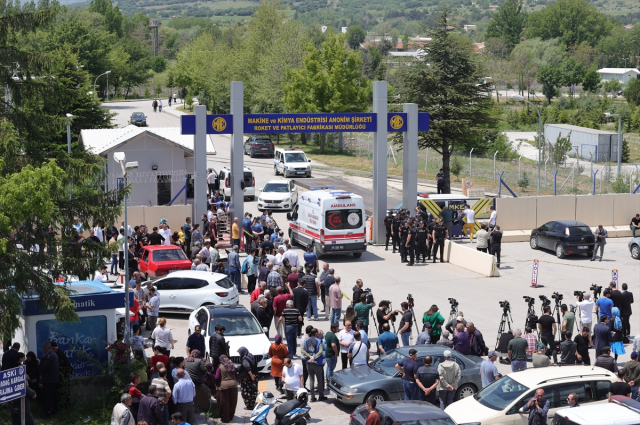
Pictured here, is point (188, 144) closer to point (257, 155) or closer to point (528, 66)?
point (257, 155)

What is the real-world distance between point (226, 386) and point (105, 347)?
2829 mm

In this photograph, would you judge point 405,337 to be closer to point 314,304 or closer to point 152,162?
point 314,304

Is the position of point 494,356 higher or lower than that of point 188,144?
lower

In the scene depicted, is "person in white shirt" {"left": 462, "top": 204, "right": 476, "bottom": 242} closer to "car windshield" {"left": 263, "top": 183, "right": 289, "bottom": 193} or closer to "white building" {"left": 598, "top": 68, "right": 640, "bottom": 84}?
"car windshield" {"left": 263, "top": 183, "right": 289, "bottom": 193}

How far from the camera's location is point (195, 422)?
45.9ft

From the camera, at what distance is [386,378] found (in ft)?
48.6

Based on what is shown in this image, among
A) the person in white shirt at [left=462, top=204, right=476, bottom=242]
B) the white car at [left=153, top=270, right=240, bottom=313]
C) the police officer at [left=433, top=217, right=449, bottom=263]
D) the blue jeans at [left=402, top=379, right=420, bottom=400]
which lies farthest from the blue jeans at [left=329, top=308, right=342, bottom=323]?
the person in white shirt at [left=462, top=204, right=476, bottom=242]

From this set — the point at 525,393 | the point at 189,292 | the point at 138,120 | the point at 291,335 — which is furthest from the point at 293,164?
the point at 525,393

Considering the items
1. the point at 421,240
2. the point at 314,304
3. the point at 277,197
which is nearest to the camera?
the point at 314,304

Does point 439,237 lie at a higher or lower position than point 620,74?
lower

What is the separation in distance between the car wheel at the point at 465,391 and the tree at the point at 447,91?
104 ft

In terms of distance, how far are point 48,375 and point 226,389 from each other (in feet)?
10.2

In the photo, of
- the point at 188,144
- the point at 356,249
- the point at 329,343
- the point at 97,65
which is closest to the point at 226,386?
the point at 329,343

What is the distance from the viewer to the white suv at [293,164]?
155 feet
